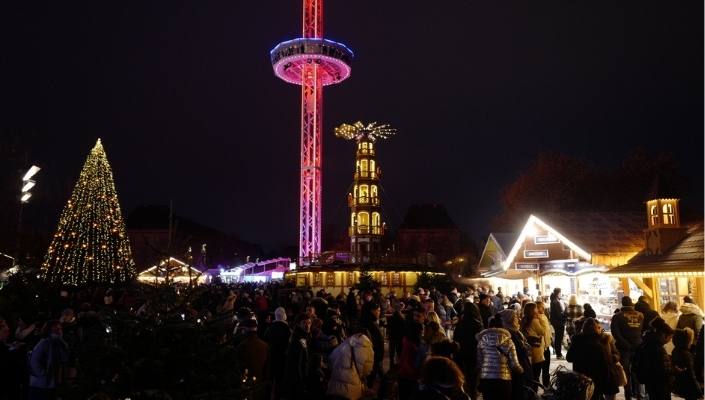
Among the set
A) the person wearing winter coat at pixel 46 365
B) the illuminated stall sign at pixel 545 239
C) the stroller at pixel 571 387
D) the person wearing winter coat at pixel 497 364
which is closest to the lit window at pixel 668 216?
the illuminated stall sign at pixel 545 239

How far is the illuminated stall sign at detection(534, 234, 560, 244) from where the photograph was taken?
23656 mm

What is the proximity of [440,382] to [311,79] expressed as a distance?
64.0 meters

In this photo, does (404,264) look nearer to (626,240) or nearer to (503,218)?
(503,218)

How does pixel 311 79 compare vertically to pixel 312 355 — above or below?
above

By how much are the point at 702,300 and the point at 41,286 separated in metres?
18.3

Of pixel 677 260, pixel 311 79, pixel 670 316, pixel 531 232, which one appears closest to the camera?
pixel 670 316

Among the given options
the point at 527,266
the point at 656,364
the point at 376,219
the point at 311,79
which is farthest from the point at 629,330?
the point at 311,79

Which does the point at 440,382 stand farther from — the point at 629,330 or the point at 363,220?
the point at 363,220

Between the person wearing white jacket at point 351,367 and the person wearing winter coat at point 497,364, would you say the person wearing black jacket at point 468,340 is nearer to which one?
the person wearing winter coat at point 497,364

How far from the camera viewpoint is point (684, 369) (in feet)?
28.9

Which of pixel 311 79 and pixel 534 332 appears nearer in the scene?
pixel 534 332

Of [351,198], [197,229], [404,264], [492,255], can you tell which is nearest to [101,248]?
[492,255]

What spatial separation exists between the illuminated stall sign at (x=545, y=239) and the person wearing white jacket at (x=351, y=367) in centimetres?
1792

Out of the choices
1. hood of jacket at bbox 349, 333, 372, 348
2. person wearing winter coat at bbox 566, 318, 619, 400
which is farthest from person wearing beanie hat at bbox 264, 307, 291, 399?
person wearing winter coat at bbox 566, 318, 619, 400
